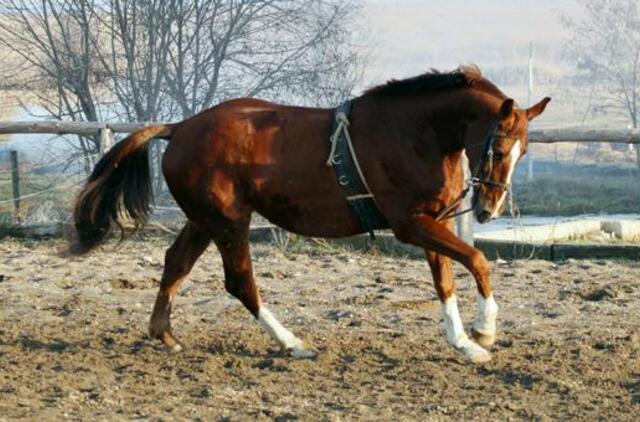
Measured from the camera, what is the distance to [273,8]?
16703mm

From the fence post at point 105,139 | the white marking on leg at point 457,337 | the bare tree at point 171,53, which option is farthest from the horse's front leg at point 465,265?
the bare tree at point 171,53

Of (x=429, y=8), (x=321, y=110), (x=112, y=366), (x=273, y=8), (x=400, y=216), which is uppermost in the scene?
(x=429, y=8)

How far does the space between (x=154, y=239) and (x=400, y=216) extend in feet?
18.4

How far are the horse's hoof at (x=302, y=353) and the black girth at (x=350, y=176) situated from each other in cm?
77

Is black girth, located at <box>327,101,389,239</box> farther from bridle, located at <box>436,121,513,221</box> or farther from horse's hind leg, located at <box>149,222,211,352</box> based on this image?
horse's hind leg, located at <box>149,222,211,352</box>

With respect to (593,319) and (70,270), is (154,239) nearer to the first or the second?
(70,270)

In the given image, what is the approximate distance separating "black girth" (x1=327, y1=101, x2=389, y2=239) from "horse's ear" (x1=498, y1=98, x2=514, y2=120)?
859mm

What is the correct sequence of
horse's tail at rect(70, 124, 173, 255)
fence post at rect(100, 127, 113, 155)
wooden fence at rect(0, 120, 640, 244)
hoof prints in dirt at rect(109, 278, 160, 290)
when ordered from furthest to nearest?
1. fence post at rect(100, 127, 113, 155)
2. wooden fence at rect(0, 120, 640, 244)
3. hoof prints in dirt at rect(109, 278, 160, 290)
4. horse's tail at rect(70, 124, 173, 255)

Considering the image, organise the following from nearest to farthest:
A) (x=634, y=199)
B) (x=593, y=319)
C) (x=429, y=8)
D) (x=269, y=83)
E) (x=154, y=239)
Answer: (x=593, y=319) → (x=154, y=239) → (x=269, y=83) → (x=634, y=199) → (x=429, y=8)

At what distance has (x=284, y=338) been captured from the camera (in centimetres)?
660

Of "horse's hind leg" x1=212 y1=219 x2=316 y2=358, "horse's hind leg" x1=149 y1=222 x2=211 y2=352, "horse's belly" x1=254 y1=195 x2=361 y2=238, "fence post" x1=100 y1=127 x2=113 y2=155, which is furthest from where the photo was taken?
"fence post" x1=100 y1=127 x2=113 y2=155

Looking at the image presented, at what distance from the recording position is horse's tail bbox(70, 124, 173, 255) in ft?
23.8

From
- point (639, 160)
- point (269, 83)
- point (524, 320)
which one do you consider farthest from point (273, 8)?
point (524, 320)

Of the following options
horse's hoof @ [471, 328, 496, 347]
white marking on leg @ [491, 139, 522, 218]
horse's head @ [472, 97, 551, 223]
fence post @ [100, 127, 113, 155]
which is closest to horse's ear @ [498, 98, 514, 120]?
horse's head @ [472, 97, 551, 223]
